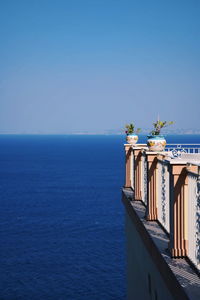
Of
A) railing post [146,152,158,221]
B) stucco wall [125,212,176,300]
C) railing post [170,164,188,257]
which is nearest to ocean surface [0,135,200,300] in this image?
stucco wall [125,212,176,300]

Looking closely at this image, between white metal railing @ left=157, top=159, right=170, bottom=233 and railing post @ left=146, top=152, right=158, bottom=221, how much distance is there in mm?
181

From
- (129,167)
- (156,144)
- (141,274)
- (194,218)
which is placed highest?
(156,144)

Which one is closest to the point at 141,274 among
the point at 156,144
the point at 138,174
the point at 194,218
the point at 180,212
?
the point at 156,144

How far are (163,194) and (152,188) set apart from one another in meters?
0.71

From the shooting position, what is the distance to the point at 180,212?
20.3 ft

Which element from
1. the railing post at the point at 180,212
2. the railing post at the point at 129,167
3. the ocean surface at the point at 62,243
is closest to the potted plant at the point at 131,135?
A: the railing post at the point at 129,167

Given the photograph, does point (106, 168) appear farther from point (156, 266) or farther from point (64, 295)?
point (156, 266)

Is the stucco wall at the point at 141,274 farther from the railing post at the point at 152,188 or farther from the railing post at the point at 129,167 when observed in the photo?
the railing post at the point at 129,167

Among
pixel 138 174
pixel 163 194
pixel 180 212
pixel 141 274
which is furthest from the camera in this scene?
pixel 138 174

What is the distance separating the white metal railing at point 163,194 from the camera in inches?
298

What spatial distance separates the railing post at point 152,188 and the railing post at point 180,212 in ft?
6.84

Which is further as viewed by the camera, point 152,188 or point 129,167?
point 129,167

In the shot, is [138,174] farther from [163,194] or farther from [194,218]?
[194,218]

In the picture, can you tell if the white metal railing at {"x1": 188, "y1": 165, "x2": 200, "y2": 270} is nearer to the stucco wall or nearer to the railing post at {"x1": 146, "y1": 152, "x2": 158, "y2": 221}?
the stucco wall
